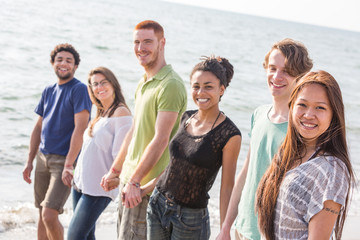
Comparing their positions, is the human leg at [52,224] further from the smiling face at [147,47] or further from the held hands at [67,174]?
the smiling face at [147,47]

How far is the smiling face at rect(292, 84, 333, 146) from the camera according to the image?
2.06 meters

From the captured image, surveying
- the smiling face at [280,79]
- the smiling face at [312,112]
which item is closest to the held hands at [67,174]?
the smiling face at [280,79]

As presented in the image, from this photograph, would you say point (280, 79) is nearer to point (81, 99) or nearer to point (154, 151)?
point (154, 151)

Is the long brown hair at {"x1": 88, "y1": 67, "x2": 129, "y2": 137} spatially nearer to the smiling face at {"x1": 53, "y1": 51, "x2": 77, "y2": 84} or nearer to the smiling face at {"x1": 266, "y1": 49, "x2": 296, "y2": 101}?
the smiling face at {"x1": 53, "y1": 51, "x2": 77, "y2": 84}

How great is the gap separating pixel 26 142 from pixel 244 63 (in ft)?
66.2

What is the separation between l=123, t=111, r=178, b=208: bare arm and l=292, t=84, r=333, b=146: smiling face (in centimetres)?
125

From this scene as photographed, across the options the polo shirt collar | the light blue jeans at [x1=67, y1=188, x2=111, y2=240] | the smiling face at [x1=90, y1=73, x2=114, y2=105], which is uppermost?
the polo shirt collar

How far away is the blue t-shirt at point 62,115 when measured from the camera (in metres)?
4.46

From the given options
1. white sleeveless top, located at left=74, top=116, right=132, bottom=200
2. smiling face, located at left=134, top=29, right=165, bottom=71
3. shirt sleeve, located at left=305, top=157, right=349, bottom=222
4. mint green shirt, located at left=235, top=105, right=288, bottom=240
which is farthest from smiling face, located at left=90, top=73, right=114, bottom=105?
shirt sleeve, located at left=305, top=157, right=349, bottom=222

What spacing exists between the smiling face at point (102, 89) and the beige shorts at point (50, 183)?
809 millimetres

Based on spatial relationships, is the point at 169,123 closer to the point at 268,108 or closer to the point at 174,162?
the point at 174,162

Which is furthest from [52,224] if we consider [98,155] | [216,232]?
[216,232]

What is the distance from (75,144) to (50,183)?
0.48m

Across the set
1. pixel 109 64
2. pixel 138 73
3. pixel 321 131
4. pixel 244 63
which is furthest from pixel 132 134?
pixel 244 63
